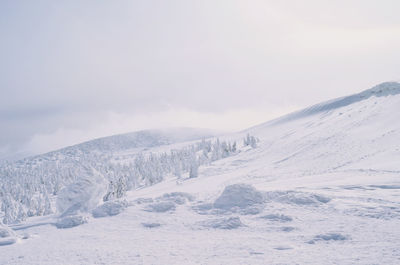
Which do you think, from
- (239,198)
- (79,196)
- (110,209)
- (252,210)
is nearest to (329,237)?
(252,210)

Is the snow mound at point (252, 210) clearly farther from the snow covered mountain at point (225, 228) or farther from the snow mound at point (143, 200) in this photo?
the snow mound at point (143, 200)

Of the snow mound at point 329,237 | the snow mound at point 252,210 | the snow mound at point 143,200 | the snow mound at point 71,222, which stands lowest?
the snow mound at point 329,237

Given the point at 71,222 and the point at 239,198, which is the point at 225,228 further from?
the point at 71,222

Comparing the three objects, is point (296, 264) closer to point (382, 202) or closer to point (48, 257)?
point (382, 202)

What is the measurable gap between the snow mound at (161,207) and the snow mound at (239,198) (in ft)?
8.78

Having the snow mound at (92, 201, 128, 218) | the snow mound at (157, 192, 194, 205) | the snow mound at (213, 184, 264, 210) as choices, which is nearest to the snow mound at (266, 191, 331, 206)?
the snow mound at (213, 184, 264, 210)

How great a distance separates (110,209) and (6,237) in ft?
→ 18.2

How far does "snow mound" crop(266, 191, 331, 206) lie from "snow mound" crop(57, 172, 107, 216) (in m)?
13.4

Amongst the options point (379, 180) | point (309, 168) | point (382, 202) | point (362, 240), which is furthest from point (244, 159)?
point (362, 240)

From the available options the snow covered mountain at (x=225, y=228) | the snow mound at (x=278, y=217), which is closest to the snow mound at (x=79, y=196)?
the snow covered mountain at (x=225, y=228)

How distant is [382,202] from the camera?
15383 mm

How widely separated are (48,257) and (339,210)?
13492 mm

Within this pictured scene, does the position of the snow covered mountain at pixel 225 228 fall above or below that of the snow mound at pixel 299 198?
below

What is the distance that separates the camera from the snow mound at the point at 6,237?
14.9 m
